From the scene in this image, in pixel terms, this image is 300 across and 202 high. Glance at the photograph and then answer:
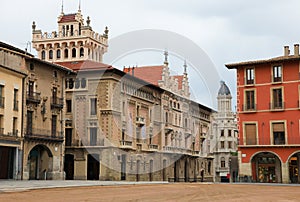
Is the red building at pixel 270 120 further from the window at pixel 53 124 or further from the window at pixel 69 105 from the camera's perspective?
the window at pixel 53 124

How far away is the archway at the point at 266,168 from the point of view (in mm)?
53906

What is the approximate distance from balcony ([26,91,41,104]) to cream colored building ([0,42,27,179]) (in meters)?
1.47

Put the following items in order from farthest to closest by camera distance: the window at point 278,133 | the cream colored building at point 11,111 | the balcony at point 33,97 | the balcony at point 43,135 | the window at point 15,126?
the window at point 278,133 → the balcony at point 33,97 → the balcony at point 43,135 → the window at point 15,126 → the cream colored building at point 11,111

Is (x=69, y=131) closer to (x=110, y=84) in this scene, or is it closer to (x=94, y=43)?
(x=110, y=84)

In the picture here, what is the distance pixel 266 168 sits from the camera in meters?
55.0

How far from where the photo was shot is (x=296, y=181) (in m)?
52.8

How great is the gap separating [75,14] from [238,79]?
1357 inches

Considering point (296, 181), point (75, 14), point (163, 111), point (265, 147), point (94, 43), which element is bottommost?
point (296, 181)

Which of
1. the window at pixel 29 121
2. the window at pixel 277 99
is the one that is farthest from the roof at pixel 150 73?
the window at pixel 29 121

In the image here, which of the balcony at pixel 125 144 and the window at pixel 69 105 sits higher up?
the window at pixel 69 105

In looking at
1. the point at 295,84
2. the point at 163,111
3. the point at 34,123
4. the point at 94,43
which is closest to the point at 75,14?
the point at 94,43

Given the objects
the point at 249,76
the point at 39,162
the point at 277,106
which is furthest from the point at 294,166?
the point at 39,162

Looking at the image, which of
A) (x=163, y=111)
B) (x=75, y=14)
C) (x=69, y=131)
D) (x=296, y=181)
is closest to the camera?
(x=296, y=181)

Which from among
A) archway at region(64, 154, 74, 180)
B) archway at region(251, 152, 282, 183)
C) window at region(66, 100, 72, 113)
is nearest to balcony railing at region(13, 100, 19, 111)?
window at region(66, 100, 72, 113)
